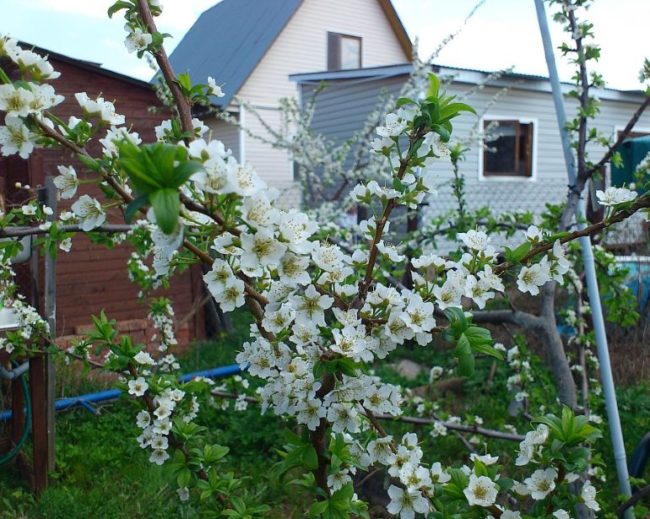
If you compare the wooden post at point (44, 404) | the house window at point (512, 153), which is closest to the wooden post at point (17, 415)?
the wooden post at point (44, 404)

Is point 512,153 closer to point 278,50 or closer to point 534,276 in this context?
point 278,50

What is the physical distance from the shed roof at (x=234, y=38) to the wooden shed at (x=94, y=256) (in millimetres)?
8282

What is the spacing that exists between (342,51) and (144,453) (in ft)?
50.3

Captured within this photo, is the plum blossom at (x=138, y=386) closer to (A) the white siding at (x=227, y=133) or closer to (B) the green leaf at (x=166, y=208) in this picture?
(B) the green leaf at (x=166, y=208)

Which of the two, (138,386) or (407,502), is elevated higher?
Answer: (138,386)

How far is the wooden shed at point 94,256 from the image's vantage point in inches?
227

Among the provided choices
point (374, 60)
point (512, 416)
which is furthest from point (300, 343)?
point (374, 60)

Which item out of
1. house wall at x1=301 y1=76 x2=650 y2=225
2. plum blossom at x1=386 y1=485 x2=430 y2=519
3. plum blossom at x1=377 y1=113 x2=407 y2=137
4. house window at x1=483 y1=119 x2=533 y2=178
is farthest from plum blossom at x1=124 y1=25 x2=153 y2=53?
house window at x1=483 y1=119 x2=533 y2=178

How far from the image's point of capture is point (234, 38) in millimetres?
17875

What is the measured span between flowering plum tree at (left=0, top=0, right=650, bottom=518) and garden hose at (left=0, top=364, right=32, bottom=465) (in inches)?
84.6

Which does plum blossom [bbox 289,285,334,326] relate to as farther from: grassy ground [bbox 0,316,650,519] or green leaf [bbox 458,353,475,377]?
grassy ground [bbox 0,316,650,519]

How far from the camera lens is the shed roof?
52.8 ft

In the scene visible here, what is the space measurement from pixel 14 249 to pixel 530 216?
8.77ft

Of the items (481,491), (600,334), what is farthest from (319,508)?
(600,334)
